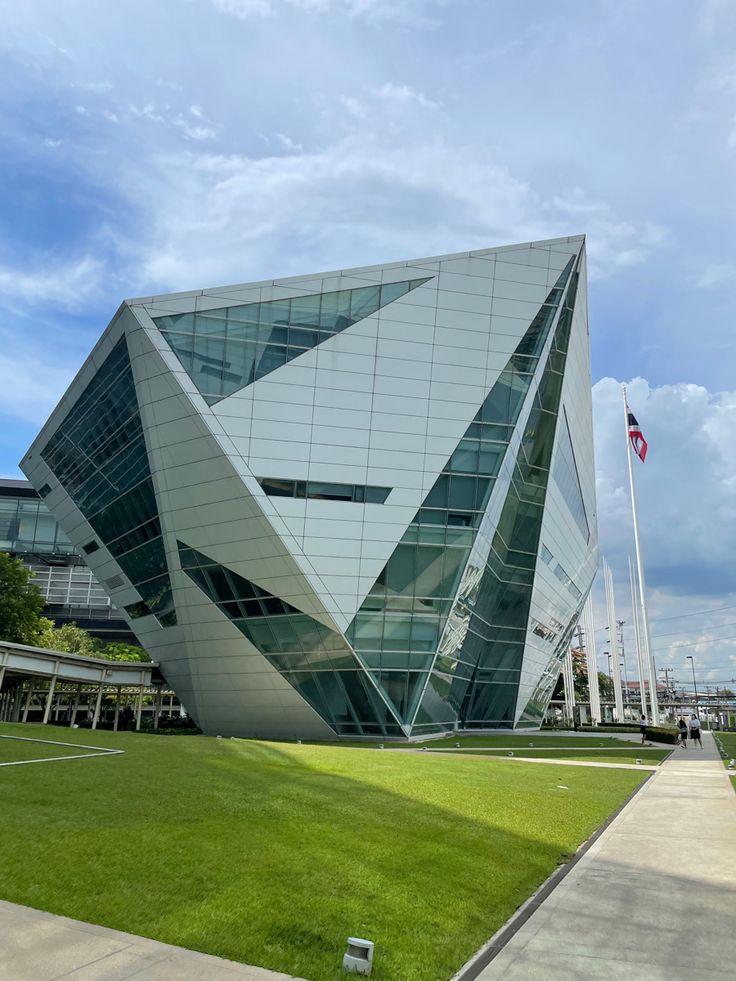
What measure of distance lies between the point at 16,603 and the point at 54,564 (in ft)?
223

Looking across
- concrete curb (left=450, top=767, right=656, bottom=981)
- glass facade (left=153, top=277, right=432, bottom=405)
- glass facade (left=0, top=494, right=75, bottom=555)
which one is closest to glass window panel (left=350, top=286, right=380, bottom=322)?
glass facade (left=153, top=277, right=432, bottom=405)

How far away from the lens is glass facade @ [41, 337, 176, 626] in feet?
125

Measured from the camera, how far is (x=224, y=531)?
35.3 m

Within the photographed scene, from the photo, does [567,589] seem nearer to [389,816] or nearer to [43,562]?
[389,816]

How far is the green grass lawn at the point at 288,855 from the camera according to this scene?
6559 mm

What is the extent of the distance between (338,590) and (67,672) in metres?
21.1

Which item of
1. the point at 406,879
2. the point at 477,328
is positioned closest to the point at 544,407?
the point at 477,328

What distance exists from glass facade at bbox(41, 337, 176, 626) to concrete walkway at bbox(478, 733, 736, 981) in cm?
3145

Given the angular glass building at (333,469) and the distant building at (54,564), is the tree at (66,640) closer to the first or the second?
the distant building at (54,564)

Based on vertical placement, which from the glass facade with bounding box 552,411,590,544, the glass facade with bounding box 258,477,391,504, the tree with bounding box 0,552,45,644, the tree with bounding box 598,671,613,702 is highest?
the glass facade with bounding box 552,411,590,544

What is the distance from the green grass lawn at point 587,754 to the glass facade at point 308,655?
244 inches

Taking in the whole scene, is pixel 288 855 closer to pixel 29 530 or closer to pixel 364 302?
pixel 364 302

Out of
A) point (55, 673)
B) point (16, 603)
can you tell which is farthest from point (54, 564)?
point (55, 673)

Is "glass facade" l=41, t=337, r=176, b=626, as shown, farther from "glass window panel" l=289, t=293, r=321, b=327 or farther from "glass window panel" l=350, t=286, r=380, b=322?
"glass window panel" l=350, t=286, r=380, b=322
